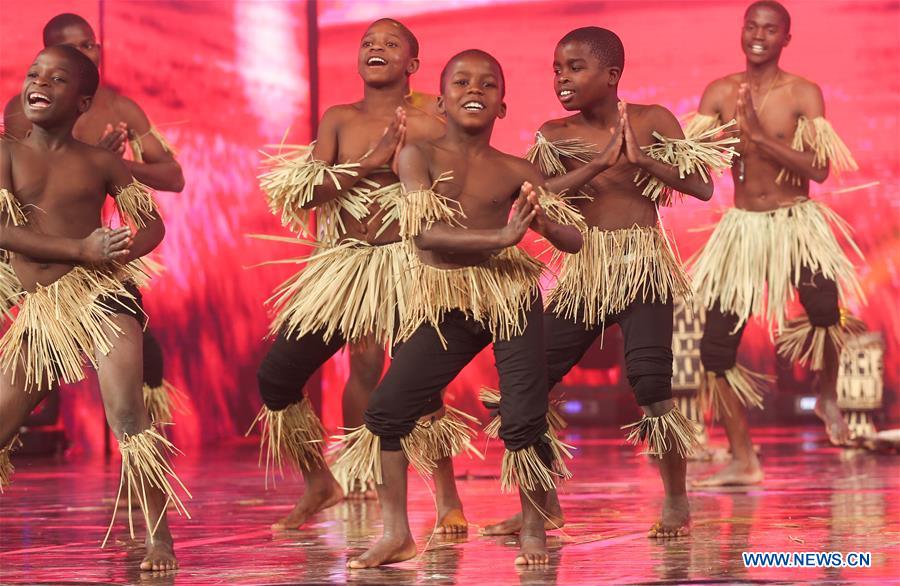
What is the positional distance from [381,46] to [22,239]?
4.20 ft

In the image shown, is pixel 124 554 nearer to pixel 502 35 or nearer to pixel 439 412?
pixel 439 412

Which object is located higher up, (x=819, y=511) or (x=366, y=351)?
(x=366, y=351)

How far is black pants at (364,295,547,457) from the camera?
134 inches

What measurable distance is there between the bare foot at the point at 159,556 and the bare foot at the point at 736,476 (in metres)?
2.43

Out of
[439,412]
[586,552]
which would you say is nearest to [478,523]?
[439,412]

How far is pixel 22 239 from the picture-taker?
3393 mm

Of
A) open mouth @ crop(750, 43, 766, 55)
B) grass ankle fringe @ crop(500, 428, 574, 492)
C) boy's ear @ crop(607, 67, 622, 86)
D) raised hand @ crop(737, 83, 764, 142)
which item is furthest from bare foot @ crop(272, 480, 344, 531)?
open mouth @ crop(750, 43, 766, 55)

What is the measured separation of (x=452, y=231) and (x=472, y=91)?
37 centimetres

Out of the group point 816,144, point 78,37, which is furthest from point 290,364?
point 816,144

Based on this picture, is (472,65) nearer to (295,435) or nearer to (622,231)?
(622,231)

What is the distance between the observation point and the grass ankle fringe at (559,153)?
395cm

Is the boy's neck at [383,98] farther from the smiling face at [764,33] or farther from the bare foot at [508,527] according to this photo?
the smiling face at [764,33]

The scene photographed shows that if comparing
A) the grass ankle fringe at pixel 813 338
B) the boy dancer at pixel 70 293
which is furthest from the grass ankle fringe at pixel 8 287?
the grass ankle fringe at pixel 813 338

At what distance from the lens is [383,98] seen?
4.22 metres
